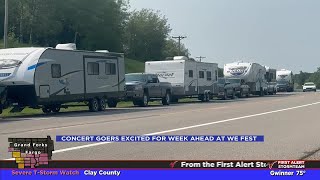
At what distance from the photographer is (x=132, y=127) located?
617 inches

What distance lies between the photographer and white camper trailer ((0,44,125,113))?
74.1ft

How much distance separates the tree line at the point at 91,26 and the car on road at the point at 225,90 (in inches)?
1276

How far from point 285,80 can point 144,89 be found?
4943 centimetres

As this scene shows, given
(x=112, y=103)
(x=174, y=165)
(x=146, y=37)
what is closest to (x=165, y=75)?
(x=112, y=103)

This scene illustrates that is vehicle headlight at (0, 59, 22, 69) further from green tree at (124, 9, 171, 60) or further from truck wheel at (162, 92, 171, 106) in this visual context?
green tree at (124, 9, 171, 60)

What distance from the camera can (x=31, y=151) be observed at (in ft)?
16.3

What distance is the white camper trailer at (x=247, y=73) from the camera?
53.2m

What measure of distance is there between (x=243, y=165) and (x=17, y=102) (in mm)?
18964

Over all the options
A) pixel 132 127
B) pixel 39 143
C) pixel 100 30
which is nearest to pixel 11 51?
pixel 132 127

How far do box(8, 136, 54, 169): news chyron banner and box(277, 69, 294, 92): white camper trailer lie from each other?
72.8m

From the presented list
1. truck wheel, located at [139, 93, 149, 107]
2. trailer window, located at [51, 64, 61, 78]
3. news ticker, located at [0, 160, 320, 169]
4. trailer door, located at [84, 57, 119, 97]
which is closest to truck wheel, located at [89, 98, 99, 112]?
trailer door, located at [84, 57, 119, 97]

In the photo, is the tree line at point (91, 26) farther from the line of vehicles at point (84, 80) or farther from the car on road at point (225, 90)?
the line of vehicles at point (84, 80)

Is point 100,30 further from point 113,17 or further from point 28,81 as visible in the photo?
point 28,81
